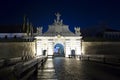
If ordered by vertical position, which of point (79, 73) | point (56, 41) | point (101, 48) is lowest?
point (79, 73)

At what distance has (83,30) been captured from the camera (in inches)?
5531

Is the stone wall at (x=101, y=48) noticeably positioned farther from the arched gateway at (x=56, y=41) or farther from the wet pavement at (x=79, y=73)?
the wet pavement at (x=79, y=73)

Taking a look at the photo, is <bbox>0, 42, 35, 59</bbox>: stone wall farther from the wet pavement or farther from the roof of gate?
the wet pavement

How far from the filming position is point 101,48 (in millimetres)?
88375

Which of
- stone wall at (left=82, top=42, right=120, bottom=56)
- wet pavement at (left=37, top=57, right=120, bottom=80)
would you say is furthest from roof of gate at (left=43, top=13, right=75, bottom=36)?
wet pavement at (left=37, top=57, right=120, bottom=80)

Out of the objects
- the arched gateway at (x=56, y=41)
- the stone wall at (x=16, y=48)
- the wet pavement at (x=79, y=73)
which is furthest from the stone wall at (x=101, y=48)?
the wet pavement at (x=79, y=73)

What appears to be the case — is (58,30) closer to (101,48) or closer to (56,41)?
(56,41)

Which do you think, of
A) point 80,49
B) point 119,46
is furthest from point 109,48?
point 80,49

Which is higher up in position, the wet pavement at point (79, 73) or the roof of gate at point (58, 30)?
the roof of gate at point (58, 30)

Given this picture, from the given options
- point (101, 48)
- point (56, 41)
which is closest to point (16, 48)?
point (56, 41)

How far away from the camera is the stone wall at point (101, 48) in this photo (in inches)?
3428

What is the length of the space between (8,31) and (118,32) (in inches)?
1648

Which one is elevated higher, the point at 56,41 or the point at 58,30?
the point at 58,30

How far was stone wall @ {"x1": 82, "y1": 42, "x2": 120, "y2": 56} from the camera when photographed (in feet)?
286
